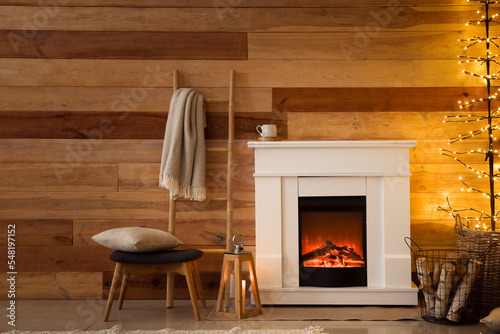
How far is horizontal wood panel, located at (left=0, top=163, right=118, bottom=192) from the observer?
3562 millimetres

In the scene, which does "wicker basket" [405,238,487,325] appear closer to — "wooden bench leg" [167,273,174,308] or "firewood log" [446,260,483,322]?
"firewood log" [446,260,483,322]

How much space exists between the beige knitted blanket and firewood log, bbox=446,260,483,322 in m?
1.55

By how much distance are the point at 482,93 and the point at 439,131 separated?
0.37 metres

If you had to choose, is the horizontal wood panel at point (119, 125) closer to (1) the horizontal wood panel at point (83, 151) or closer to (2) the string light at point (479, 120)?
(1) the horizontal wood panel at point (83, 151)

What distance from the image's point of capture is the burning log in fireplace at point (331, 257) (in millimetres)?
3303

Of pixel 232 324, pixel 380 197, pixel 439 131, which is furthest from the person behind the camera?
pixel 439 131

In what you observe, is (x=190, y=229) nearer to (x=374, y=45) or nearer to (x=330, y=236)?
(x=330, y=236)

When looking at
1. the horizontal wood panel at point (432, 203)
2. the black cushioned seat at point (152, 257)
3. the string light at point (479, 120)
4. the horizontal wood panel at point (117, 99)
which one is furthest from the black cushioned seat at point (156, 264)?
the string light at point (479, 120)

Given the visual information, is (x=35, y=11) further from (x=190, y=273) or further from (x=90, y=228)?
(x=190, y=273)

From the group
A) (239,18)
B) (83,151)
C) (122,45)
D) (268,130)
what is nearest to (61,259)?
(83,151)

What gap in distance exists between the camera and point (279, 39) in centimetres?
354

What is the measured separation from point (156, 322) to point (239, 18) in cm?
192

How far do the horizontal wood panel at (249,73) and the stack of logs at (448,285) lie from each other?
1.19 meters

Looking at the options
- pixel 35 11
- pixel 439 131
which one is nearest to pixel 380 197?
pixel 439 131
